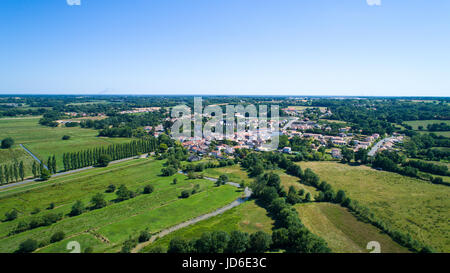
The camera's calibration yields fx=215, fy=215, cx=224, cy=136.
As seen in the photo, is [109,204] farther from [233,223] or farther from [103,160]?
[103,160]

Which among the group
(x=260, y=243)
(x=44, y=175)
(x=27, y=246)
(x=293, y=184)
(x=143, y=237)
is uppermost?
(x=44, y=175)

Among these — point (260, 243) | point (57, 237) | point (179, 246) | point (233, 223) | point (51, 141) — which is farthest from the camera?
point (51, 141)

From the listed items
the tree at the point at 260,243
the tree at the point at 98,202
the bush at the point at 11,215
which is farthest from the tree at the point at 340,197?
the bush at the point at 11,215

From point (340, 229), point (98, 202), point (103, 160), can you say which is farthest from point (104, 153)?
point (340, 229)

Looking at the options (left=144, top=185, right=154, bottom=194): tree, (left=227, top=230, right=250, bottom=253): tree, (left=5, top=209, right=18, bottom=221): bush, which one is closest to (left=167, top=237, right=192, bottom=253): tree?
(left=227, top=230, right=250, bottom=253): tree
